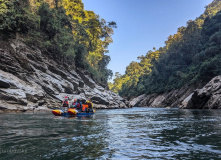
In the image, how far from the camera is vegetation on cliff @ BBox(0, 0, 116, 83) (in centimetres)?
2430

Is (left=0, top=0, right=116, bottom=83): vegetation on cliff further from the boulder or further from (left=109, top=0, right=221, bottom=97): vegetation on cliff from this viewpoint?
(left=109, top=0, right=221, bottom=97): vegetation on cliff

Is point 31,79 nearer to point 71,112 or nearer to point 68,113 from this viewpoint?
point 68,113

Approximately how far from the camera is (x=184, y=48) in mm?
57219

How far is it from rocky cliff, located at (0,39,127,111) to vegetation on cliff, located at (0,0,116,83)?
1.75 meters

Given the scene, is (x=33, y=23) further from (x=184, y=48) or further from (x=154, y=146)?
(x=184, y=48)

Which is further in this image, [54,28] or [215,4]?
[215,4]

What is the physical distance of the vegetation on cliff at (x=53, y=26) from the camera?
2430 cm

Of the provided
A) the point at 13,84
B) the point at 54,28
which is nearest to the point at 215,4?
the point at 54,28

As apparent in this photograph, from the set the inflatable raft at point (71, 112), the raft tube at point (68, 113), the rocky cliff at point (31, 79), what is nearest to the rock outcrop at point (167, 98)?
the rocky cliff at point (31, 79)

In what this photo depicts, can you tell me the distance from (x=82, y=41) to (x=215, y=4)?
7443 centimetres

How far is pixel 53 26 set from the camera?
33.0 m

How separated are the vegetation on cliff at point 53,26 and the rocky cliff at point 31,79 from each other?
1.75 metres

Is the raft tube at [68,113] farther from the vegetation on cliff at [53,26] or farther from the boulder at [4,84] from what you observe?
the vegetation on cliff at [53,26]

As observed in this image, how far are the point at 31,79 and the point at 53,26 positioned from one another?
1381 cm
